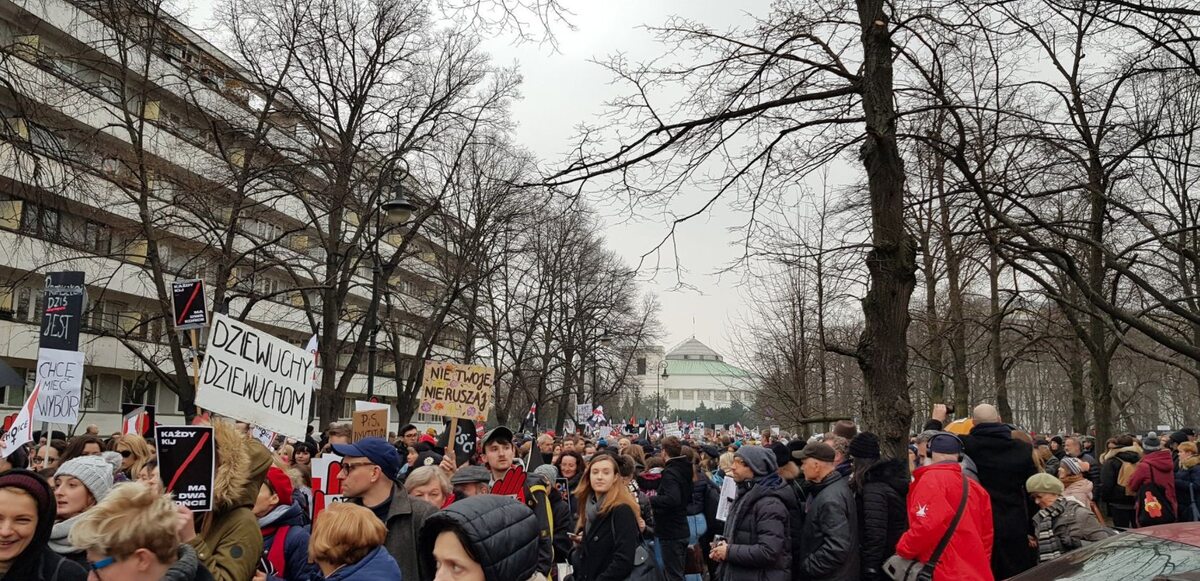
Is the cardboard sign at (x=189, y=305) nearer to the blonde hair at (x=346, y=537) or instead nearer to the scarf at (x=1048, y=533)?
the blonde hair at (x=346, y=537)

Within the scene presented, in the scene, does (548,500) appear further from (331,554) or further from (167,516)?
(167,516)

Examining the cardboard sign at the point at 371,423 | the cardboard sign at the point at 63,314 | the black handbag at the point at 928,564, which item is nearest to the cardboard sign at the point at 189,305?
the cardboard sign at the point at 63,314

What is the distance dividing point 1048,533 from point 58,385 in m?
9.76

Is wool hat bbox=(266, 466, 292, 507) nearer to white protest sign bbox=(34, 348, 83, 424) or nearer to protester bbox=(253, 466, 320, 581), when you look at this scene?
protester bbox=(253, 466, 320, 581)

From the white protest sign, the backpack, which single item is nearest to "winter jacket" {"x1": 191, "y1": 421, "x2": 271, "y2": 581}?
the white protest sign

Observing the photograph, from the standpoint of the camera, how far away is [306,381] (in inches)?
296

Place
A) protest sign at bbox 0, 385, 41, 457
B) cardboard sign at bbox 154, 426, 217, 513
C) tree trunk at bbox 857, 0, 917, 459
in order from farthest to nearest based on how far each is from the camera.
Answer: protest sign at bbox 0, 385, 41, 457, tree trunk at bbox 857, 0, 917, 459, cardboard sign at bbox 154, 426, 217, 513

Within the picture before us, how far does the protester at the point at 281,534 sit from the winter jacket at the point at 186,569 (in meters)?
1.05

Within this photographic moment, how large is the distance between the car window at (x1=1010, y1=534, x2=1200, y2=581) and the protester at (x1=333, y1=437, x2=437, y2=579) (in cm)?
328

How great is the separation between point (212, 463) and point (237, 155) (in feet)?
69.5

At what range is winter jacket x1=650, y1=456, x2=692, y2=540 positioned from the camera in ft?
27.2

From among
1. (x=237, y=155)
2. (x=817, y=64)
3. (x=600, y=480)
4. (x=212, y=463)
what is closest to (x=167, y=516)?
(x=212, y=463)

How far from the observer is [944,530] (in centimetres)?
581

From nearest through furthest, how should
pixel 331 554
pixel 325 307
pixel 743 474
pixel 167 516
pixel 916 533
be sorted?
pixel 167 516 → pixel 331 554 → pixel 916 533 → pixel 743 474 → pixel 325 307
